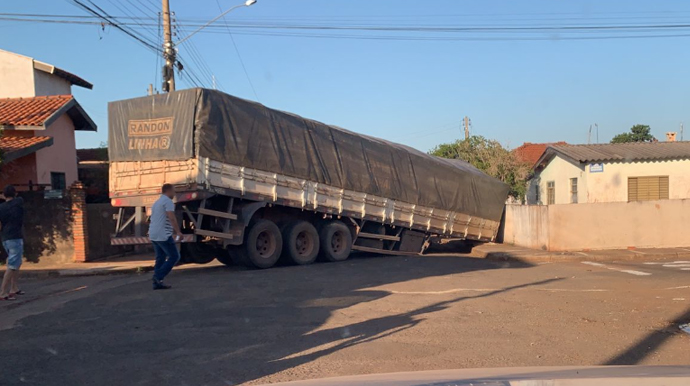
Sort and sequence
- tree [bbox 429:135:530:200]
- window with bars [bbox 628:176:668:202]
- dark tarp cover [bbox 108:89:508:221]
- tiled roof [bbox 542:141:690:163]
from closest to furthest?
dark tarp cover [bbox 108:89:508:221] < tiled roof [bbox 542:141:690:163] < window with bars [bbox 628:176:668:202] < tree [bbox 429:135:530:200]

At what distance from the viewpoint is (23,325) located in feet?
24.7

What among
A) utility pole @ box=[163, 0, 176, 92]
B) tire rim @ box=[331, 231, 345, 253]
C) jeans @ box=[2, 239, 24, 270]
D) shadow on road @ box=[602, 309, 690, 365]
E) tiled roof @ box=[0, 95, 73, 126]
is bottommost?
shadow on road @ box=[602, 309, 690, 365]

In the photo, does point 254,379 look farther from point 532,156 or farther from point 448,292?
point 532,156

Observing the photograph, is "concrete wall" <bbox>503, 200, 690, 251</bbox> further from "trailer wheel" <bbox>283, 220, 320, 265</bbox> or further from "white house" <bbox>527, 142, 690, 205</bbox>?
"trailer wheel" <bbox>283, 220, 320, 265</bbox>

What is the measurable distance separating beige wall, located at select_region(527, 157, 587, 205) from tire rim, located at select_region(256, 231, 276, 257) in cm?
1424

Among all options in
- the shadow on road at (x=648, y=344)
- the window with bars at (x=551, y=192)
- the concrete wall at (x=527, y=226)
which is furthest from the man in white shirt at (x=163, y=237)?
the window with bars at (x=551, y=192)

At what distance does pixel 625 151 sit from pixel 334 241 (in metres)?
14.0

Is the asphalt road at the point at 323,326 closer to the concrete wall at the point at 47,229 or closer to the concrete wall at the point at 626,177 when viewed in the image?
the concrete wall at the point at 47,229

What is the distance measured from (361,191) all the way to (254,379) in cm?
1022

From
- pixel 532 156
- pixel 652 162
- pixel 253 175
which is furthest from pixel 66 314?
pixel 532 156

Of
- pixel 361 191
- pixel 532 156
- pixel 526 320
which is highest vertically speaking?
pixel 532 156

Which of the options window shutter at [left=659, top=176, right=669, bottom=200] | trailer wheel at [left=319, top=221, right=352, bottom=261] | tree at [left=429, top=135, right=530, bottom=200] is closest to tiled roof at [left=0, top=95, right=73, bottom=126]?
trailer wheel at [left=319, top=221, right=352, bottom=261]

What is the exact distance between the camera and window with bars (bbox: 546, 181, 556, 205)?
26.0 m

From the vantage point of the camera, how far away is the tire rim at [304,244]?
14.3 metres
